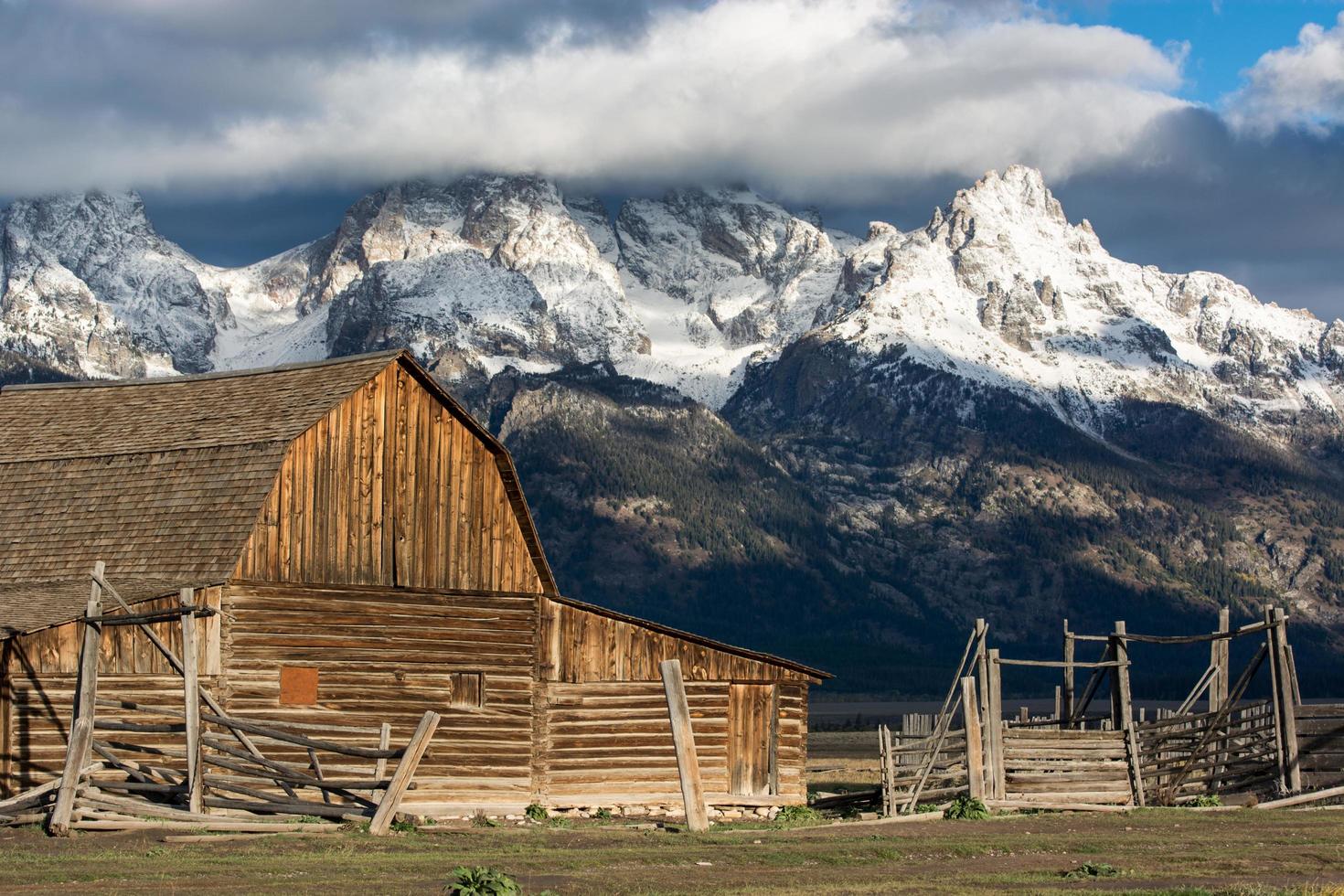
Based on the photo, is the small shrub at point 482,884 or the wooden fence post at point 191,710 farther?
the wooden fence post at point 191,710

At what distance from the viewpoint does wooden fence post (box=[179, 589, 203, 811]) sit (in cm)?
3070

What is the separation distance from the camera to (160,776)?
3447 cm

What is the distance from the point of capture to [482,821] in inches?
1422

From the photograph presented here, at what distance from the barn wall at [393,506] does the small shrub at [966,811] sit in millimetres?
10362

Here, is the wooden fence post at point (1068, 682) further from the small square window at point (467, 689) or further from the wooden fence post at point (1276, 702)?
the small square window at point (467, 689)

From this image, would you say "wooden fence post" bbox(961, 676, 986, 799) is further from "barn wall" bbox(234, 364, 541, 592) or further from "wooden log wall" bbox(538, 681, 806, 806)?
"barn wall" bbox(234, 364, 541, 592)

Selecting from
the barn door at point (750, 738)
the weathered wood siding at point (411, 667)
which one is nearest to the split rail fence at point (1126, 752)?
the barn door at point (750, 738)

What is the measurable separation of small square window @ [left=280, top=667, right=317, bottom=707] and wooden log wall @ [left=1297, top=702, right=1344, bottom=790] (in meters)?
18.7

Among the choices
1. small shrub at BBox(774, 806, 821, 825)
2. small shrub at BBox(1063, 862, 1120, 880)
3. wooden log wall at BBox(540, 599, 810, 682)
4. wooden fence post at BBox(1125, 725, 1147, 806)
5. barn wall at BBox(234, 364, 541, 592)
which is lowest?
small shrub at BBox(1063, 862, 1120, 880)

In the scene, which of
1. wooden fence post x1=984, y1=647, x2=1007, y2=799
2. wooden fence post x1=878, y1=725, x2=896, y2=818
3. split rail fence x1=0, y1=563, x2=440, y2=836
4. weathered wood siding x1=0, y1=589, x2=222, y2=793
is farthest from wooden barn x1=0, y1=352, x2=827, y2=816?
wooden fence post x1=984, y1=647, x2=1007, y2=799

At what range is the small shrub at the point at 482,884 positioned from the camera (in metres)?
21.0

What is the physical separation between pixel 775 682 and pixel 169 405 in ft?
48.6

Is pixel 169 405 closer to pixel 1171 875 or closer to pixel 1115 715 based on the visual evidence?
pixel 1115 715

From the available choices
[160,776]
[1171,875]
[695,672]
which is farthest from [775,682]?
[1171,875]
